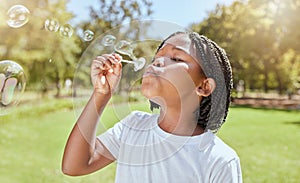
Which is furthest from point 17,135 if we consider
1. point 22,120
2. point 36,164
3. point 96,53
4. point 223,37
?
point 223,37

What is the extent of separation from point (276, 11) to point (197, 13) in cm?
Result: 204

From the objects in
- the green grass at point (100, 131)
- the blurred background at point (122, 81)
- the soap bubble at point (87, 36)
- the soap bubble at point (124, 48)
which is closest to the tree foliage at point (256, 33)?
the blurred background at point (122, 81)

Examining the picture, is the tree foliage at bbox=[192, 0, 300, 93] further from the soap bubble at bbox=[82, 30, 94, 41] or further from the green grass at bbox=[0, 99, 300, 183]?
the soap bubble at bbox=[82, 30, 94, 41]

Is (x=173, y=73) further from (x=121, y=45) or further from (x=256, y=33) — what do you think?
(x=256, y=33)

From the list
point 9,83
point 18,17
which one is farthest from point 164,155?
point 18,17

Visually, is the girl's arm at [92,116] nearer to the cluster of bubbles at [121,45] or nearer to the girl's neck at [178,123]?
the girl's neck at [178,123]

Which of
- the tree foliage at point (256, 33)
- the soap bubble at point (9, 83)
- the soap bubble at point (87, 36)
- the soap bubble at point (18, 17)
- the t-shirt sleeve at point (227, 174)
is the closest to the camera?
the t-shirt sleeve at point (227, 174)

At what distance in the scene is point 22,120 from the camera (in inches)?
309

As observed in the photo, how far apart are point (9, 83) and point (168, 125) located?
1026mm

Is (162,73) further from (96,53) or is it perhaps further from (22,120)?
(22,120)

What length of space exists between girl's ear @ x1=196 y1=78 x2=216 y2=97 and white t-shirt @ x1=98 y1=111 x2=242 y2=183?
0.08 m

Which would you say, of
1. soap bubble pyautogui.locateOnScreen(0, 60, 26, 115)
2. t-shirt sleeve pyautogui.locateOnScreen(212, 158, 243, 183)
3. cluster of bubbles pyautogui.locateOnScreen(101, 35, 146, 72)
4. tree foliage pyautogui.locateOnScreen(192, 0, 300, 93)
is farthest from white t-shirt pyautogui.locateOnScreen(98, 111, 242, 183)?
tree foliage pyautogui.locateOnScreen(192, 0, 300, 93)

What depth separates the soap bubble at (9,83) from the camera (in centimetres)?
182

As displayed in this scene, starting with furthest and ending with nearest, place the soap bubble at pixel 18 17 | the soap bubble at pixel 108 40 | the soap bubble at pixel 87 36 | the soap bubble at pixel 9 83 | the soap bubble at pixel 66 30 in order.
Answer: the soap bubble at pixel 18 17 → the soap bubble at pixel 9 83 → the soap bubble at pixel 66 30 → the soap bubble at pixel 87 36 → the soap bubble at pixel 108 40
